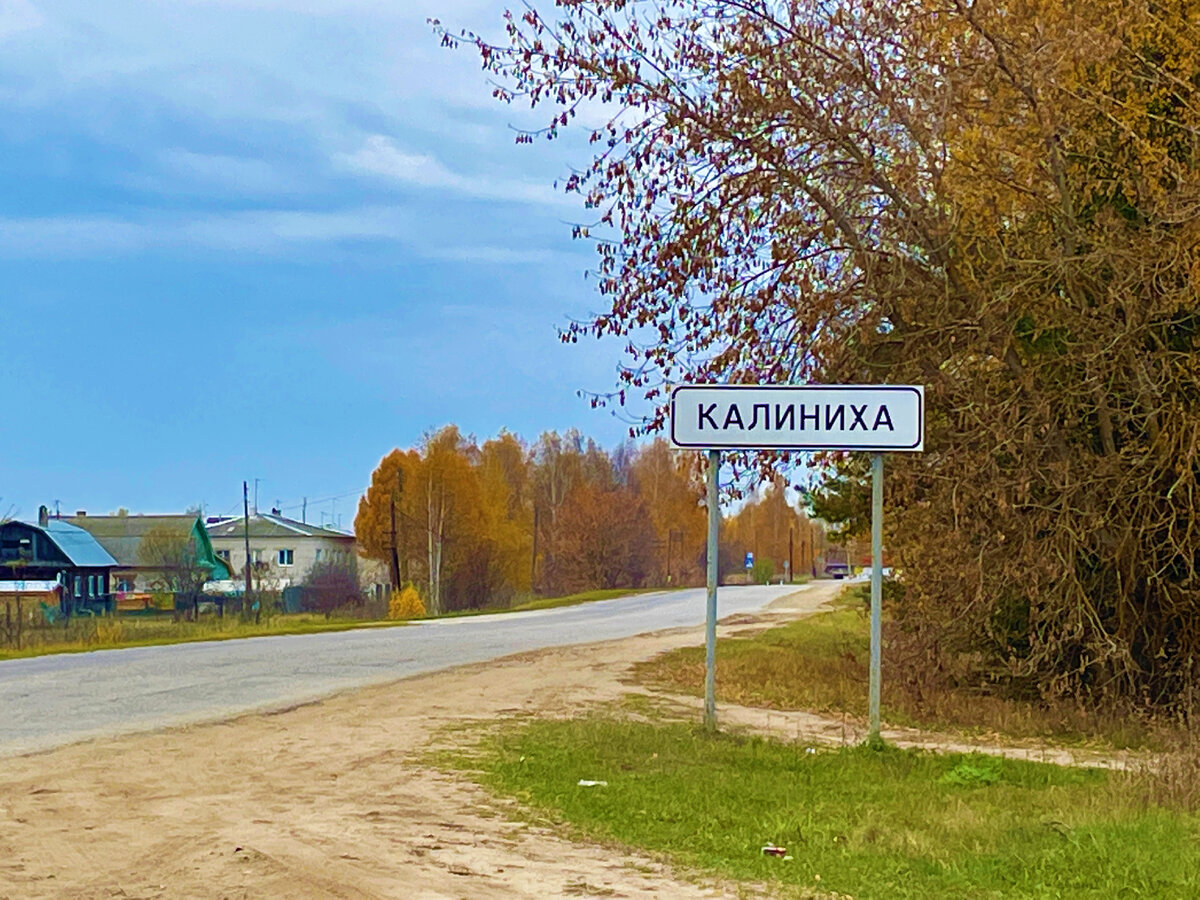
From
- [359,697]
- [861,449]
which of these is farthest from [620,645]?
[861,449]

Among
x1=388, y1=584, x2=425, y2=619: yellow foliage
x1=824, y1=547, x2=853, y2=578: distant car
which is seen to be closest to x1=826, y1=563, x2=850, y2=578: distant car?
x1=824, y1=547, x2=853, y2=578: distant car

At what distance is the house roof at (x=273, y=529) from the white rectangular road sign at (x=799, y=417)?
106351 mm

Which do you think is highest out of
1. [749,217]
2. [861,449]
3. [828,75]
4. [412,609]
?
[828,75]

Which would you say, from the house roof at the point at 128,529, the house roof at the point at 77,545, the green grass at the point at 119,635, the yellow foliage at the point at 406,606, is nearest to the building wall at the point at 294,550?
the house roof at the point at 128,529

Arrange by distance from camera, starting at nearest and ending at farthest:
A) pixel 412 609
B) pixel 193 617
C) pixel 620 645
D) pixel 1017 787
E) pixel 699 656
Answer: pixel 1017 787
pixel 699 656
pixel 620 645
pixel 193 617
pixel 412 609

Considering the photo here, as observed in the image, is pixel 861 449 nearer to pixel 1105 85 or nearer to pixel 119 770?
pixel 1105 85

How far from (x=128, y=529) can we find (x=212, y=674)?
83.4 meters

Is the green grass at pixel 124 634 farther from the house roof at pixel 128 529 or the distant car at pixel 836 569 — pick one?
the distant car at pixel 836 569

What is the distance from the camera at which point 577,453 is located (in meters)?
126

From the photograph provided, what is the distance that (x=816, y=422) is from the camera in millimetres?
12312

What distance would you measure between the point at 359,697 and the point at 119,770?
615 centimetres

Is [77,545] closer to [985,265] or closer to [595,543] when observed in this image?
[595,543]

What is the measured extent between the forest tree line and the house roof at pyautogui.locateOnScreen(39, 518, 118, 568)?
1461 cm

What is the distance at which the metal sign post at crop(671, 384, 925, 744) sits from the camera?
12180mm
